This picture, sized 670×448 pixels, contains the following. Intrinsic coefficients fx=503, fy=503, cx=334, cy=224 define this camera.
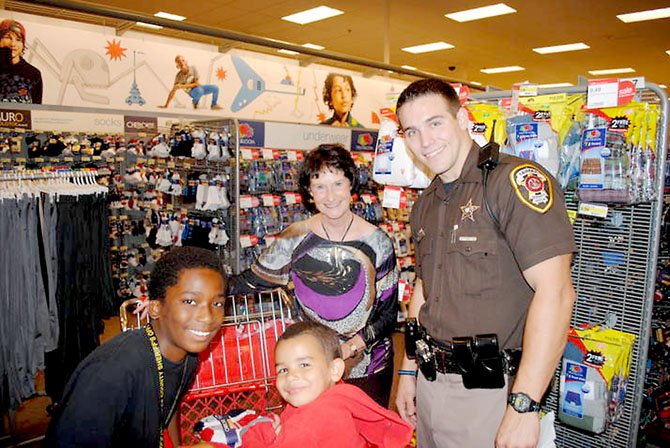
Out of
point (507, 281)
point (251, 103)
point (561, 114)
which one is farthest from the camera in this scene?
point (251, 103)

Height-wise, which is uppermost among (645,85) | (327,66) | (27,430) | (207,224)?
(327,66)

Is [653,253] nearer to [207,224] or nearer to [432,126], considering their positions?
[432,126]

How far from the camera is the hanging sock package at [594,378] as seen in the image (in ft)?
7.29

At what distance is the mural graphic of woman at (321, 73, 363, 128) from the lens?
9312mm

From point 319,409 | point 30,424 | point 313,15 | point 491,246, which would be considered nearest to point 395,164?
point 491,246

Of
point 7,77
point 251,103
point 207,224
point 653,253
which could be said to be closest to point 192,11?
point 251,103

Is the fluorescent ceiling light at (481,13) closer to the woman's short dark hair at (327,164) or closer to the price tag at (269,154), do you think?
the price tag at (269,154)

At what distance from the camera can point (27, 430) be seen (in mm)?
3785

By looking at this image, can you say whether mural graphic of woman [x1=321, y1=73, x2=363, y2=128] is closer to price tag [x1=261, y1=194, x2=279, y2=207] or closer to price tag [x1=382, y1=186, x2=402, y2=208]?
price tag [x1=261, y1=194, x2=279, y2=207]

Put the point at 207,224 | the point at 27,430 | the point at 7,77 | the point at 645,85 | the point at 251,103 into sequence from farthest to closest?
the point at 251,103 < the point at 7,77 < the point at 207,224 < the point at 27,430 < the point at 645,85

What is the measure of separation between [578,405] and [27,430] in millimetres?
3803

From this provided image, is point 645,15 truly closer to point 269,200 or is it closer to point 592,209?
point 269,200

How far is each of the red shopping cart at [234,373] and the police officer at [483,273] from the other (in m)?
0.73

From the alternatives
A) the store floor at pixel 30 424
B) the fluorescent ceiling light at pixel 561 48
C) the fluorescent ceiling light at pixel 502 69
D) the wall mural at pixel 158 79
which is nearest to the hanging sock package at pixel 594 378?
the store floor at pixel 30 424
